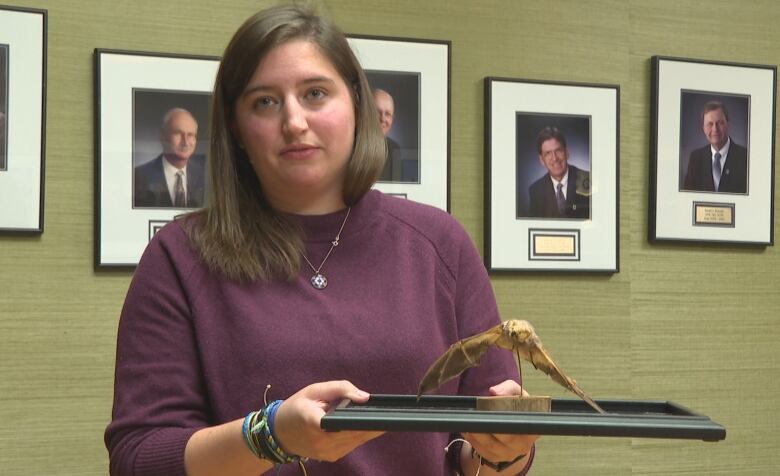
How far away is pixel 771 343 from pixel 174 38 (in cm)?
190

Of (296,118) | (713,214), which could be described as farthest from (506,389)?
(713,214)

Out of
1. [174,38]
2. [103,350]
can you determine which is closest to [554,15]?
[174,38]

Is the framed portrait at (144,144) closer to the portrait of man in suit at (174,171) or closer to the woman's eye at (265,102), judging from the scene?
the portrait of man in suit at (174,171)

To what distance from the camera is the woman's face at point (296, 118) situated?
1.51 meters

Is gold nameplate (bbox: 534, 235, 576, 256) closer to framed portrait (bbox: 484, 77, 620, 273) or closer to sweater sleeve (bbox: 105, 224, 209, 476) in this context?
framed portrait (bbox: 484, 77, 620, 273)

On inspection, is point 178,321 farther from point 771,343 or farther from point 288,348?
point 771,343

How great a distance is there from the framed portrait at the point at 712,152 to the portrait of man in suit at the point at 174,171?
1.26 meters

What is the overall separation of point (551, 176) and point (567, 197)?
7 centimetres

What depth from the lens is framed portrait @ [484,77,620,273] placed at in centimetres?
273

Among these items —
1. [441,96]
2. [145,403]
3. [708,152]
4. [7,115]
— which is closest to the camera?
[145,403]

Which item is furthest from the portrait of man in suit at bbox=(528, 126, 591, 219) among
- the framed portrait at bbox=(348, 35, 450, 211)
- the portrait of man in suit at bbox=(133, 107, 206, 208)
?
the portrait of man in suit at bbox=(133, 107, 206, 208)

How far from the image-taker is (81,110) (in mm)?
2395

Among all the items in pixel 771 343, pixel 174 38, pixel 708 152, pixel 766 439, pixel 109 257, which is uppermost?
pixel 174 38

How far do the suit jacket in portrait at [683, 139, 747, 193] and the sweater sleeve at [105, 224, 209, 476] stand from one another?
1.81 m
